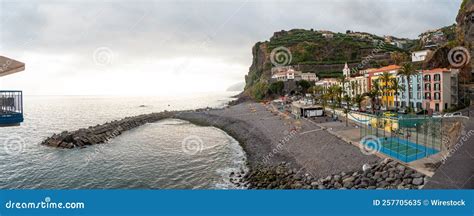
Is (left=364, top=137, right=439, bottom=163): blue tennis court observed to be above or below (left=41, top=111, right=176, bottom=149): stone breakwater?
above

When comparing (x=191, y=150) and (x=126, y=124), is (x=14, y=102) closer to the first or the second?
(x=191, y=150)

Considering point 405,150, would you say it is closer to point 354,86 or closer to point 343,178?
point 343,178

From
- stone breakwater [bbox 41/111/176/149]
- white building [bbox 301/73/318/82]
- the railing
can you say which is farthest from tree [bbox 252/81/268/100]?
the railing

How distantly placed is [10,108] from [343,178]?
20.3 m

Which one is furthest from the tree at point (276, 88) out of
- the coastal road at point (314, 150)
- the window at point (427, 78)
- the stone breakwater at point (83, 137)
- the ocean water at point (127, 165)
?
the coastal road at point (314, 150)

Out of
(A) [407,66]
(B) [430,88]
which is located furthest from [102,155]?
(B) [430,88]

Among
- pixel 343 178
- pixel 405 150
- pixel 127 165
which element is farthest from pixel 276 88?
pixel 343 178

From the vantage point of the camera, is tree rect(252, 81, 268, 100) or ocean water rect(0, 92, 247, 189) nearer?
ocean water rect(0, 92, 247, 189)

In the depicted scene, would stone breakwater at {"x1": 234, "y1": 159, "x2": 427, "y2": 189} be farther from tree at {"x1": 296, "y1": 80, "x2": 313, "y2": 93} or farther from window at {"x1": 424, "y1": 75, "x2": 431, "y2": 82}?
tree at {"x1": 296, "y1": 80, "x2": 313, "y2": 93}

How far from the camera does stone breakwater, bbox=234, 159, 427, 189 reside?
15562mm

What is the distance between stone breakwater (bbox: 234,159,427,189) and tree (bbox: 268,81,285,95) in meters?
85.3

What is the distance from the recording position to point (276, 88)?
10881 cm

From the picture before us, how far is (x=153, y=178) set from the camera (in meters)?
24.0

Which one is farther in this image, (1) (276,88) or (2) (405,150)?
(1) (276,88)
